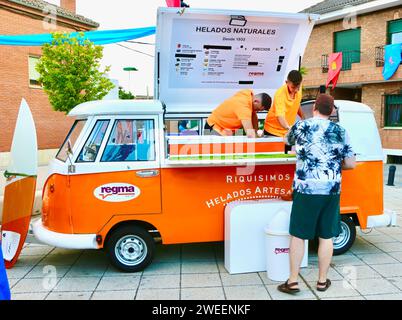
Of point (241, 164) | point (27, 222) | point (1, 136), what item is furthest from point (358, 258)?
point (1, 136)

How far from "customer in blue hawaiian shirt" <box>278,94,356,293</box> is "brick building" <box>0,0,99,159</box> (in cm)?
1457

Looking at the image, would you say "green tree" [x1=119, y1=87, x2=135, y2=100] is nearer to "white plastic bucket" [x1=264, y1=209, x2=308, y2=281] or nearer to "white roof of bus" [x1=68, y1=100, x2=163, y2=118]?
"white roof of bus" [x1=68, y1=100, x2=163, y2=118]

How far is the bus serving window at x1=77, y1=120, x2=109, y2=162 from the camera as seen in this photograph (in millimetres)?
4801

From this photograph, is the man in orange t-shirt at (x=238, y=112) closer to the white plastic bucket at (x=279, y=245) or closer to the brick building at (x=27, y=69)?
A: the white plastic bucket at (x=279, y=245)

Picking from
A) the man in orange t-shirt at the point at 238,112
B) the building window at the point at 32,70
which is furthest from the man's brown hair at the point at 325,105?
the building window at the point at 32,70

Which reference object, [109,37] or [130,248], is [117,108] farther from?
[109,37]

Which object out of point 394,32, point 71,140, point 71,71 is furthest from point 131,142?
point 394,32

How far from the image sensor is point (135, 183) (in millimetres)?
4801

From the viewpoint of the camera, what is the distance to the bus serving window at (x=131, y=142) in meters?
4.86

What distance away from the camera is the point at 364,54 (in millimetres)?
20891

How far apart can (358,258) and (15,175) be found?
433 cm

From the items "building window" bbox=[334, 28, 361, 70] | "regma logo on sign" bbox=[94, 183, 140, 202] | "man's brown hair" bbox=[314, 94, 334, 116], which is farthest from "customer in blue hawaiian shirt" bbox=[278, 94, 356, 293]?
"building window" bbox=[334, 28, 361, 70]
